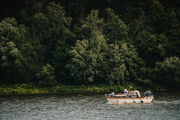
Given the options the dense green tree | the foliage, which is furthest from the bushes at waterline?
the dense green tree

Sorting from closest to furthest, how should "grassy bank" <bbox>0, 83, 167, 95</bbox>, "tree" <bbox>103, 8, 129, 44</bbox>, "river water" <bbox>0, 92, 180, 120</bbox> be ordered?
"river water" <bbox>0, 92, 180, 120</bbox>, "grassy bank" <bbox>0, 83, 167, 95</bbox>, "tree" <bbox>103, 8, 129, 44</bbox>

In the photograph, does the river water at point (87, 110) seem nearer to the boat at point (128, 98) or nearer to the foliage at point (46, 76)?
the boat at point (128, 98)

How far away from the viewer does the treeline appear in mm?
69500

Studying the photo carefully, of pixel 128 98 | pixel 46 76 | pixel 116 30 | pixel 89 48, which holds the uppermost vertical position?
pixel 116 30

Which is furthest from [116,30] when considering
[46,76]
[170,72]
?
[46,76]

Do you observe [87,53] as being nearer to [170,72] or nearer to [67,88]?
[67,88]

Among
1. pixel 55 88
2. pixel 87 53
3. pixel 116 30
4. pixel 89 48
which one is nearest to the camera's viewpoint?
pixel 55 88

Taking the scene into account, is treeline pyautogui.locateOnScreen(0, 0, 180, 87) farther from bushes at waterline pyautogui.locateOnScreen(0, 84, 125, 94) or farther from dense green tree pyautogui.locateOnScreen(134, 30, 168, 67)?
bushes at waterline pyautogui.locateOnScreen(0, 84, 125, 94)

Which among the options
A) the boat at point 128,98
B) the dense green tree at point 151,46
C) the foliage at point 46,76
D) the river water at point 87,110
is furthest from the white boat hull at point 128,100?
the dense green tree at point 151,46

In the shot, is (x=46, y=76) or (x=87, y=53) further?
(x=87, y=53)

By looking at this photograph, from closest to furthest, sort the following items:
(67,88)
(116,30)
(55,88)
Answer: (55,88) → (67,88) → (116,30)

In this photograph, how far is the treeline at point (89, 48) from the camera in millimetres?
69500

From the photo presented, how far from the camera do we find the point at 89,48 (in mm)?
73562

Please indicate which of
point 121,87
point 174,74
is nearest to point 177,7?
point 174,74
